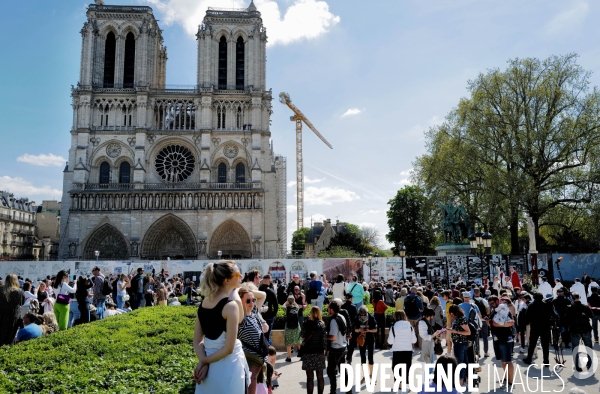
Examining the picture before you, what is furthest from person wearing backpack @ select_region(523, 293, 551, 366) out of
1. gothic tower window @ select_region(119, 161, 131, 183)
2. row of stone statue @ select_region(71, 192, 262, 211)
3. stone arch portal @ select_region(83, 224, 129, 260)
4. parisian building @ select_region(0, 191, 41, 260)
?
parisian building @ select_region(0, 191, 41, 260)

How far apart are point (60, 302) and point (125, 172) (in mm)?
34058

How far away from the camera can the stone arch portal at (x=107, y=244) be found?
40.0 metres

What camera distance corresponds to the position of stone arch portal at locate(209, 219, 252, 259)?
4081cm

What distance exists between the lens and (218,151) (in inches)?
1671

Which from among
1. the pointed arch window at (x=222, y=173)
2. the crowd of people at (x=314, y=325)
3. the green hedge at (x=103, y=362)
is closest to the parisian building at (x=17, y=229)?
the pointed arch window at (x=222, y=173)

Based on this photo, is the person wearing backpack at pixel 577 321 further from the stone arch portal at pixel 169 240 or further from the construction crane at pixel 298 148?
the construction crane at pixel 298 148

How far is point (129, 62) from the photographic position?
44.6 m

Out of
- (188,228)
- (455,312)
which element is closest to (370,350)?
(455,312)

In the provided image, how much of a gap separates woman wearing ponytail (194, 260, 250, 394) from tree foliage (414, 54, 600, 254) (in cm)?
2535

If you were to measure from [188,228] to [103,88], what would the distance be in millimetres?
14815

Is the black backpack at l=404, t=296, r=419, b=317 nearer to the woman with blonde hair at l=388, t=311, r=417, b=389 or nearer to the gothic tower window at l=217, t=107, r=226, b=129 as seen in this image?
the woman with blonde hair at l=388, t=311, r=417, b=389

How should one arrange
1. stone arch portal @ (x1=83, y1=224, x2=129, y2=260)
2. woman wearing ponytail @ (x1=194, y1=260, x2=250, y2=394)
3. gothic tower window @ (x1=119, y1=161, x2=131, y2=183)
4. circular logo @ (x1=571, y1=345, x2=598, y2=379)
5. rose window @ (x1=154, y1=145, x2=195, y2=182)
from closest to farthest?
woman wearing ponytail @ (x1=194, y1=260, x2=250, y2=394) < circular logo @ (x1=571, y1=345, x2=598, y2=379) < stone arch portal @ (x1=83, y1=224, x2=129, y2=260) < gothic tower window @ (x1=119, y1=161, x2=131, y2=183) < rose window @ (x1=154, y1=145, x2=195, y2=182)

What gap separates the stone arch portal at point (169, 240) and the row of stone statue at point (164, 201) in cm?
145

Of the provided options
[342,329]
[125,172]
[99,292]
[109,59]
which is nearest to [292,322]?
[342,329]
